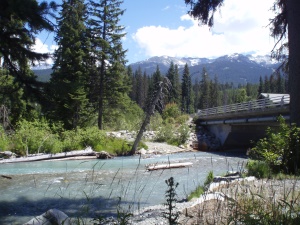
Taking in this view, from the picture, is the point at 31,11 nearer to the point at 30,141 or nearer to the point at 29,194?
the point at 29,194

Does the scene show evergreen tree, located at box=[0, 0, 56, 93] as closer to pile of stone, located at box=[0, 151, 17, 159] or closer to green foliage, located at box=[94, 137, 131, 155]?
pile of stone, located at box=[0, 151, 17, 159]

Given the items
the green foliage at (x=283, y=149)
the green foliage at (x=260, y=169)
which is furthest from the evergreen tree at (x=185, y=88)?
the green foliage at (x=260, y=169)

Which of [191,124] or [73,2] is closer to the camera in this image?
[73,2]

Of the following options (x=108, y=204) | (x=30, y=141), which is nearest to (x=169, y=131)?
(x=30, y=141)

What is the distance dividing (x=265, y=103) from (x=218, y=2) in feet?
53.7

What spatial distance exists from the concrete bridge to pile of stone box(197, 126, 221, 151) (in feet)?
1.39

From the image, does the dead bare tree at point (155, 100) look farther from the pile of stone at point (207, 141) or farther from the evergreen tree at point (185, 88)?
the evergreen tree at point (185, 88)

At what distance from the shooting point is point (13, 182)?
1004 cm

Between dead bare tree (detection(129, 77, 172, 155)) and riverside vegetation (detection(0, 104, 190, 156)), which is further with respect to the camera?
dead bare tree (detection(129, 77, 172, 155))

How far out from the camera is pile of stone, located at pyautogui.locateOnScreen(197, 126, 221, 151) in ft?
104

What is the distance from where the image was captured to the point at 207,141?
109ft

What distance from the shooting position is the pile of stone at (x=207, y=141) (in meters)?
31.7

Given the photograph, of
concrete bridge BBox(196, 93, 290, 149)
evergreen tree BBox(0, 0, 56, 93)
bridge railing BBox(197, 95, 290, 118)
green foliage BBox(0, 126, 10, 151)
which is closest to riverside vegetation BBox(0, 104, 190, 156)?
green foliage BBox(0, 126, 10, 151)

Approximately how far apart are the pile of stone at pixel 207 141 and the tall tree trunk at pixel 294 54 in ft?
75.8
